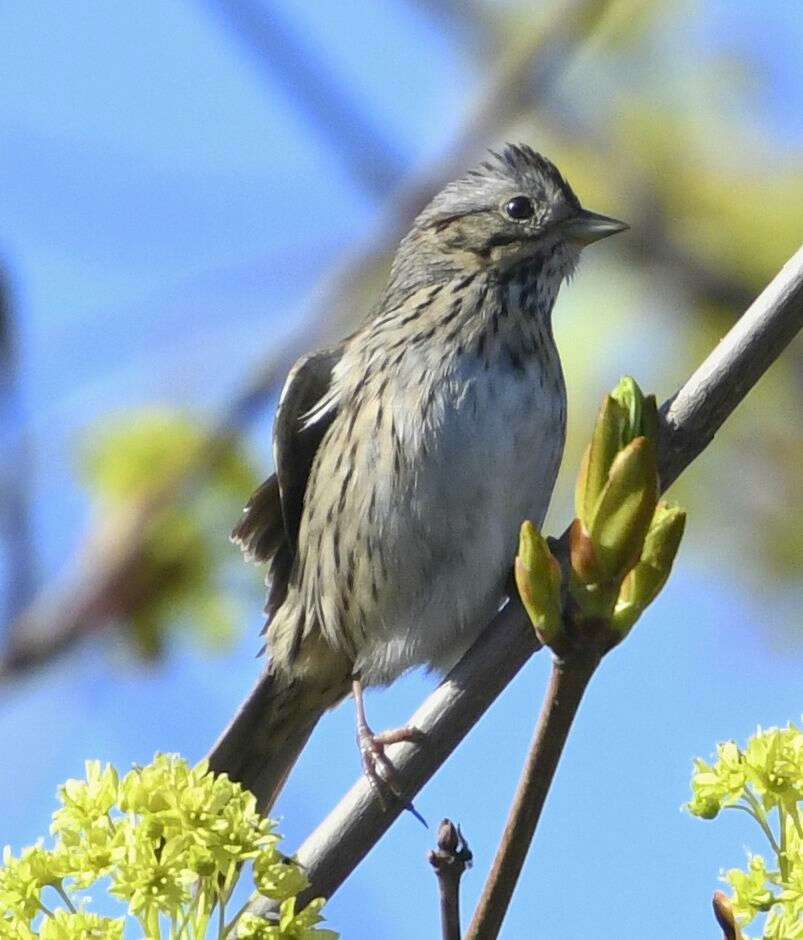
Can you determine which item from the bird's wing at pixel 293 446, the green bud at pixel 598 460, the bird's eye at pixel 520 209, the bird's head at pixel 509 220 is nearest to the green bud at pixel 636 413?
the green bud at pixel 598 460

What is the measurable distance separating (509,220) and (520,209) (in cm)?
5

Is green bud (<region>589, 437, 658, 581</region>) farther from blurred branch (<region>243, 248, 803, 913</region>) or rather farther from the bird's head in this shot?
the bird's head

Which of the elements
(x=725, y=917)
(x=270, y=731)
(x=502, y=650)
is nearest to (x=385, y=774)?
(x=502, y=650)

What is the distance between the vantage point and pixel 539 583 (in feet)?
5.51

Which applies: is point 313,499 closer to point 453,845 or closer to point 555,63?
point 555,63

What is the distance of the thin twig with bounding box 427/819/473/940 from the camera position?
1652 millimetres

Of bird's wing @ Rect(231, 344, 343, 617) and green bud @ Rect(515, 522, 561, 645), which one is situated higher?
bird's wing @ Rect(231, 344, 343, 617)

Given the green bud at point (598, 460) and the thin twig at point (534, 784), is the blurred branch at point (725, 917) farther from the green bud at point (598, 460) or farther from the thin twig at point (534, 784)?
the green bud at point (598, 460)

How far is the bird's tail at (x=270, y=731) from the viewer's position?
440cm

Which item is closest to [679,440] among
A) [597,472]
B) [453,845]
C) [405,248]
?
[597,472]

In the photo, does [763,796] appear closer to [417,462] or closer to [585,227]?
[417,462]

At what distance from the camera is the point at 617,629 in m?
1.63

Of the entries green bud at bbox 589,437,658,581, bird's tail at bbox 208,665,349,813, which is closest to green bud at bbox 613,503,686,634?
green bud at bbox 589,437,658,581

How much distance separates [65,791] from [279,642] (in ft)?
9.53
